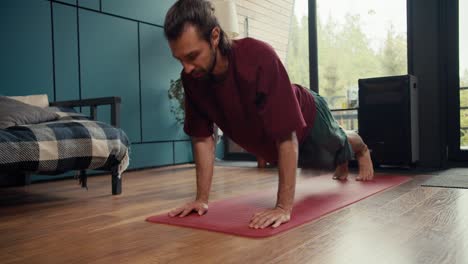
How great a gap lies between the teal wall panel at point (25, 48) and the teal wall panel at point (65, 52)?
52 millimetres

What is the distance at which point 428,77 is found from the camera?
3.16 m

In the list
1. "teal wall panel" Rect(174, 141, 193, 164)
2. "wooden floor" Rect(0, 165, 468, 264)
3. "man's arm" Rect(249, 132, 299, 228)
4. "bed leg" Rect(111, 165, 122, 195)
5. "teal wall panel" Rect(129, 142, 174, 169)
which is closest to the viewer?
"wooden floor" Rect(0, 165, 468, 264)

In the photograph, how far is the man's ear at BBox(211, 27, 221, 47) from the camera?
1.30m

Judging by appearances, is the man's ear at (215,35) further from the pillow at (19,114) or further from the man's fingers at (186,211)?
the pillow at (19,114)

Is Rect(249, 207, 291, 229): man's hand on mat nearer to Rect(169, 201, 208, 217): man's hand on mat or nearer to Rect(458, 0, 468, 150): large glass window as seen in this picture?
Rect(169, 201, 208, 217): man's hand on mat

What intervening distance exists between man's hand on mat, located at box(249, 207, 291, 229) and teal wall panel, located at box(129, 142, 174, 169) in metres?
2.23

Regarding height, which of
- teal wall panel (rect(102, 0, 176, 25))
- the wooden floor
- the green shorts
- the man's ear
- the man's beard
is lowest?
the wooden floor

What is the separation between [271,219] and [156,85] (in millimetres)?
2556

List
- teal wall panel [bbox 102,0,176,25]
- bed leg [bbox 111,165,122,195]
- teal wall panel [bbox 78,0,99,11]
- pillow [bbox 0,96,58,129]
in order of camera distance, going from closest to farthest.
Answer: pillow [bbox 0,96,58,129] → bed leg [bbox 111,165,122,195] → teal wall panel [bbox 78,0,99,11] → teal wall panel [bbox 102,0,176,25]

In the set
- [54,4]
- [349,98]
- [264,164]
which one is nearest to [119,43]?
[54,4]

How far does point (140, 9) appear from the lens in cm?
352

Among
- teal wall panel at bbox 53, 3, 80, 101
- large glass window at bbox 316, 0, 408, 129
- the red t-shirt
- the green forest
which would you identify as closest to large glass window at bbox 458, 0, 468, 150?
large glass window at bbox 316, 0, 408, 129

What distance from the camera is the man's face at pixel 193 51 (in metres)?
1.22

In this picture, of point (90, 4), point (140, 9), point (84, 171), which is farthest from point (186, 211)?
point (140, 9)
